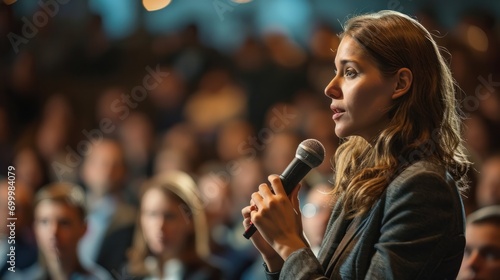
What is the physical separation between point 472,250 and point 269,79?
187cm

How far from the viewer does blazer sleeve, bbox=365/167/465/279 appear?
110 centimetres

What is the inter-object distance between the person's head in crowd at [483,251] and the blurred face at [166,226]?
4.08ft

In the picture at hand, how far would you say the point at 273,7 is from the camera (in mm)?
4422

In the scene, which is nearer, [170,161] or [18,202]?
[18,202]

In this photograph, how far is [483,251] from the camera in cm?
244

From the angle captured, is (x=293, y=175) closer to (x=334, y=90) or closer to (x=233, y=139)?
(x=334, y=90)

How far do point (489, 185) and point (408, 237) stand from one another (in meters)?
2.11

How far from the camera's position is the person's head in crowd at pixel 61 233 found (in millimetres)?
3201

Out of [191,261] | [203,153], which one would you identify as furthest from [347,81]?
[203,153]

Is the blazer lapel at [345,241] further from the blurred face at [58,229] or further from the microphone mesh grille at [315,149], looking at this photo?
the blurred face at [58,229]

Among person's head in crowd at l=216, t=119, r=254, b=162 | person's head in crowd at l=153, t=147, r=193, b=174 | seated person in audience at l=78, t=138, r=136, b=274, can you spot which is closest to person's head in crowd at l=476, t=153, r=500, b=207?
person's head in crowd at l=216, t=119, r=254, b=162

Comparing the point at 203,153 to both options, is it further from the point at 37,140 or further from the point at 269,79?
the point at 37,140

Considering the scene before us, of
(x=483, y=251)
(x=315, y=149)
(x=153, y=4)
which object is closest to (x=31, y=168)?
(x=153, y=4)

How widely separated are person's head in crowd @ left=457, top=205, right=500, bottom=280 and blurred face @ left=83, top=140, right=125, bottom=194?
1.89 m
